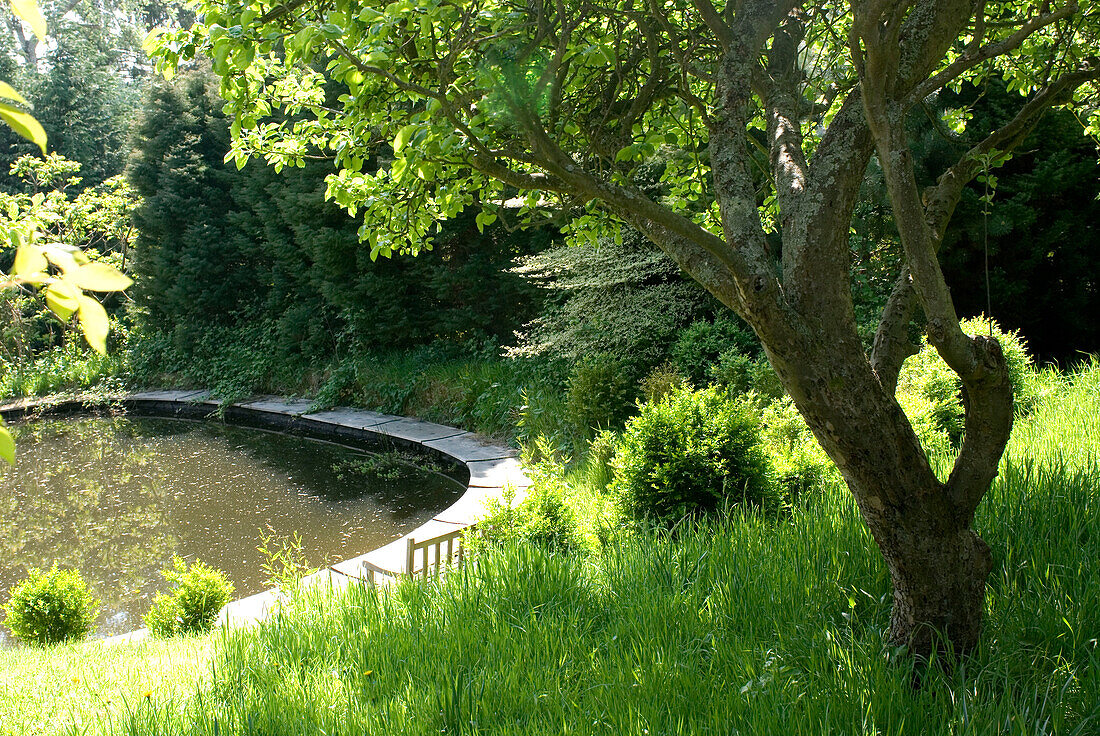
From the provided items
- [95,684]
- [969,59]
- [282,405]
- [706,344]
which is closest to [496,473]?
[706,344]

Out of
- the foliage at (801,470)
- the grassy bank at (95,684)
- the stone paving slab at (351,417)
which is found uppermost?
the foliage at (801,470)

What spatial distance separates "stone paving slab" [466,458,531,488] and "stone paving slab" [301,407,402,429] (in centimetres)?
263

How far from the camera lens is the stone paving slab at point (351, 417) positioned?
9.34 meters

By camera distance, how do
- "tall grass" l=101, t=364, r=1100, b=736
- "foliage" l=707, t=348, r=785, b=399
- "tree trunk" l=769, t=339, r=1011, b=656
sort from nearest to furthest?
1. "tall grass" l=101, t=364, r=1100, b=736
2. "tree trunk" l=769, t=339, r=1011, b=656
3. "foliage" l=707, t=348, r=785, b=399

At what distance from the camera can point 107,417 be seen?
1241cm

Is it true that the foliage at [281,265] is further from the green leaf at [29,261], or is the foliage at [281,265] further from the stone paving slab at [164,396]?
the green leaf at [29,261]

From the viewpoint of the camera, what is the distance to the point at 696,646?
2.37m

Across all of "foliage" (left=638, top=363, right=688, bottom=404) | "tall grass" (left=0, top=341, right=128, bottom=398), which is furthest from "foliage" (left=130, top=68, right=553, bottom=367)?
"foliage" (left=638, top=363, right=688, bottom=404)

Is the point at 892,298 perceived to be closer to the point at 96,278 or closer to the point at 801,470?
the point at 801,470

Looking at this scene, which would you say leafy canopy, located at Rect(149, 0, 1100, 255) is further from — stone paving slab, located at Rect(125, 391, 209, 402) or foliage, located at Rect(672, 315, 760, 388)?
stone paving slab, located at Rect(125, 391, 209, 402)

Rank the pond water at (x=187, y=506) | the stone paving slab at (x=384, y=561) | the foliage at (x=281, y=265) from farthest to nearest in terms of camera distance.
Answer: the foliage at (x=281, y=265)
the pond water at (x=187, y=506)
the stone paving slab at (x=384, y=561)

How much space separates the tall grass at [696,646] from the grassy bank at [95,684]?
0.48ft

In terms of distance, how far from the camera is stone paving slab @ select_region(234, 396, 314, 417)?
34.5 ft

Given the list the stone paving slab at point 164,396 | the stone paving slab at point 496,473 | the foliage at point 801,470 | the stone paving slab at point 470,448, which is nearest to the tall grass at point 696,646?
the foliage at point 801,470
